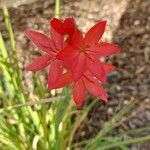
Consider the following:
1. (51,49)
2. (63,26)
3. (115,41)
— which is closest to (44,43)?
(51,49)

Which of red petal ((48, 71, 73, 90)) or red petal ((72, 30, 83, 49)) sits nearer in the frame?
red petal ((72, 30, 83, 49))

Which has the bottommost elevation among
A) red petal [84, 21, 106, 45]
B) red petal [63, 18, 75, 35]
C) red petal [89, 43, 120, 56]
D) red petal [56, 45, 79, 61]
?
red petal [89, 43, 120, 56]

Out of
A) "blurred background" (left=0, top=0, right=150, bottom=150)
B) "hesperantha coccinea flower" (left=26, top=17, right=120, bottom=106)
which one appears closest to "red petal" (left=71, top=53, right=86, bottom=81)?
"hesperantha coccinea flower" (left=26, top=17, right=120, bottom=106)

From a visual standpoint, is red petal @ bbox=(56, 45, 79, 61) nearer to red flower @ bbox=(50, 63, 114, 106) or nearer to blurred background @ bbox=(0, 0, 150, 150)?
red flower @ bbox=(50, 63, 114, 106)

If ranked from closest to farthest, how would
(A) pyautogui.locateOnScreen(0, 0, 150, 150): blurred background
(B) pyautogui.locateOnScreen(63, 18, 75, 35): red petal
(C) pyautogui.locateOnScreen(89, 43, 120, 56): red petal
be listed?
(B) pyautogui.locateOnScreen(63, 18, 75, 35): red petal
(C) pyautogui.locateOnScreen(89, 43, 120, 56): red petal
(A) pyautogui.locateOnScreen(0, 0, 150, 150): blurred background

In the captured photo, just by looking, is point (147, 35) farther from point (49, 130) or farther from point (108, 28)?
point (49, 130)

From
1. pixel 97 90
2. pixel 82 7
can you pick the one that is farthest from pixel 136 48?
pixel 97 90
